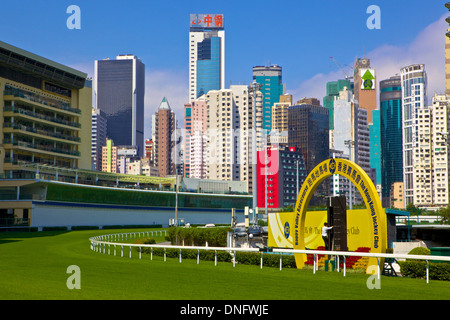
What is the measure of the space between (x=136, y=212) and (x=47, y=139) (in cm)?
1995

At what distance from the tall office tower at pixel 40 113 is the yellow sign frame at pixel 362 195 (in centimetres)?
6048

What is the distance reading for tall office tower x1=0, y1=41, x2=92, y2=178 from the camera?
3204 inches

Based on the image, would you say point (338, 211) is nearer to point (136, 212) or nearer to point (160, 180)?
point (136, 212)

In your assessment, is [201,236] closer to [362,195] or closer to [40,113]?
[362,195]

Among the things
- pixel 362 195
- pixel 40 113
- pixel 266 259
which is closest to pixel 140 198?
pixel 40 113

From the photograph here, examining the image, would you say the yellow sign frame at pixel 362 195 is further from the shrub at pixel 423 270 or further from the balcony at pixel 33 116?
the balcony at pixel 33 116

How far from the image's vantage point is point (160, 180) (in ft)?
355

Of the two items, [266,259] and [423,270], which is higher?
[423,270]

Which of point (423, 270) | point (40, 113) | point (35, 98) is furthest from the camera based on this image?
point (40, 113)

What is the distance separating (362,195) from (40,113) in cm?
7488

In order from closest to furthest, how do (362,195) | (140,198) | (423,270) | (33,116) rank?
1. (423,270)
2. (362,195)
3. (33,116)
4. (140,198)

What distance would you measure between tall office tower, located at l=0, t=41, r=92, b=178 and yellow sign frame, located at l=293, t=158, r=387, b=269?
6048 centimetres

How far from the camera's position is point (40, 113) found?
88125mm
